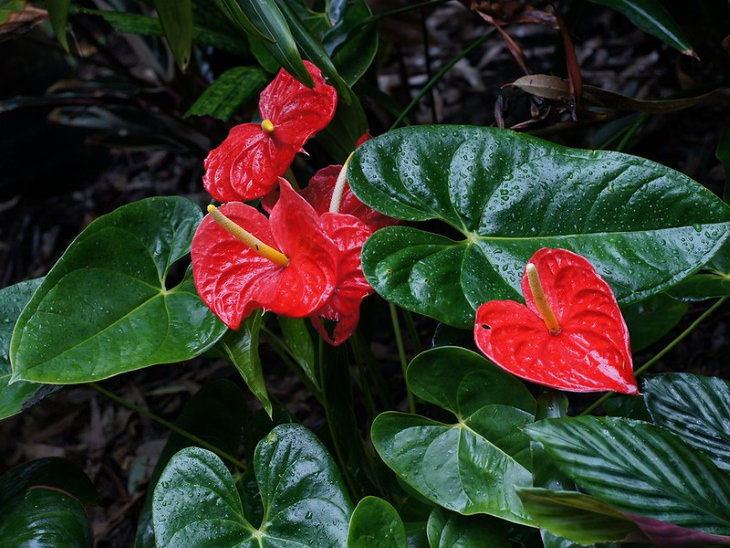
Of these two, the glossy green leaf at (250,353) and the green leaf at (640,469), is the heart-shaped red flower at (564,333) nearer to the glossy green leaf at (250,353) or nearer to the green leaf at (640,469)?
the green leaf at (640,469)

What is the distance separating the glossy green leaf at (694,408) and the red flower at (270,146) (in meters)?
0.50

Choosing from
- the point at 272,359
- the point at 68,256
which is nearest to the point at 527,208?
the point at 68,256

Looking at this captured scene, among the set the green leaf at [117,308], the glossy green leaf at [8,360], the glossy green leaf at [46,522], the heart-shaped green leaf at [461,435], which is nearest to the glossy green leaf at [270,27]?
the green leaf at [117,308]

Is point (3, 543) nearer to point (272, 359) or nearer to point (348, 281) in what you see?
point (348, 281)

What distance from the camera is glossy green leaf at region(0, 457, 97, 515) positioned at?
101cm

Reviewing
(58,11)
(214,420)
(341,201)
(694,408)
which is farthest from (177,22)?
(694,408)

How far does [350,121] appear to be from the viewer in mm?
1032

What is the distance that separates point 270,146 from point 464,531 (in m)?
0.51

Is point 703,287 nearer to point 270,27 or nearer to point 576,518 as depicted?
point 576,518

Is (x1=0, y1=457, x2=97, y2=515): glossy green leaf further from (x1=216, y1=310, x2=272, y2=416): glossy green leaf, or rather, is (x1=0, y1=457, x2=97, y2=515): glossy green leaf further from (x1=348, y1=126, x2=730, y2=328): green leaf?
(x1=348, y1=126, x2=730, y2=328): green leaf

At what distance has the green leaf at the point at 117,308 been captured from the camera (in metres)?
0.82

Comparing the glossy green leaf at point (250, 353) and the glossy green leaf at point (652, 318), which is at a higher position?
the glossy green leaf at point (250, 353)

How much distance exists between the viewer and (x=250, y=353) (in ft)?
2.74

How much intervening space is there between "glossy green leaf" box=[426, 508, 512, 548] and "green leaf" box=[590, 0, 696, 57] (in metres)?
0.74
